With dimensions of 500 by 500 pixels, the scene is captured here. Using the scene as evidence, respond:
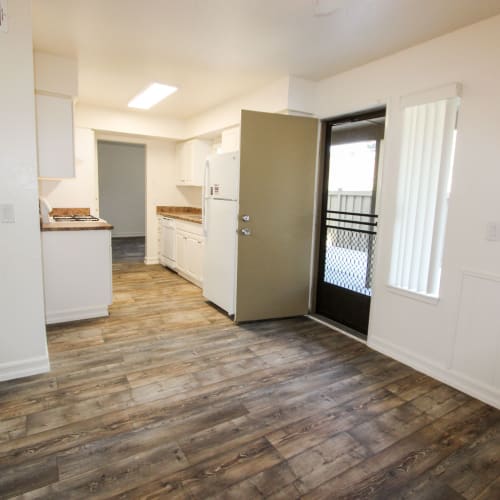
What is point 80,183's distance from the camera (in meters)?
5.27

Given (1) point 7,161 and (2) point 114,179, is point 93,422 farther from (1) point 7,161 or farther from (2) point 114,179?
(2) point 114,179

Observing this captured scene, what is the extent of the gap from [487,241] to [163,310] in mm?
3156

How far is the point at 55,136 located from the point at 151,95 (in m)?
1.46

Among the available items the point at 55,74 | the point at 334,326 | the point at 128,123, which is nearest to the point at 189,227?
the point at 128,123

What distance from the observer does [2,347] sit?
8.08 ft

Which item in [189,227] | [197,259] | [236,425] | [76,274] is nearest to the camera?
[236,425]

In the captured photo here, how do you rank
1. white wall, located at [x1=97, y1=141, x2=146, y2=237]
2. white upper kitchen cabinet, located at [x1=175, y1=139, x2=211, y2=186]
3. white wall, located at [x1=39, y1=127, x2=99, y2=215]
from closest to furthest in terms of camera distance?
white wall, located at [x1=39, y1=127, x2=99, y2=215], white upper kitchen cabinet, located at [x1=175, y1=139, x2=211, y2=186], white wall, located at [x1=97, y1=141, x2=146, y2=237]

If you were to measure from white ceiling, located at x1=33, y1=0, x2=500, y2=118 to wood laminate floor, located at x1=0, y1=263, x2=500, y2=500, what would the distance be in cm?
253

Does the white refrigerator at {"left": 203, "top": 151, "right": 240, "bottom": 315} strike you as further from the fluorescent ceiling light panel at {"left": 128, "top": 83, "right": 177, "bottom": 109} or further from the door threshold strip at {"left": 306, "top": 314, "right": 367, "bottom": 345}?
the fluorescent ceiling light panel at {"left": 128, "top": 83, "right": 177, "bottom": 109}

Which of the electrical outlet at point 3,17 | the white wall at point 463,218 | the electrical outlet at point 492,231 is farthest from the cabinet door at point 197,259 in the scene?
the electrical outlet at point 492,231

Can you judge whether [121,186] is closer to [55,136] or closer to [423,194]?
[55,136]

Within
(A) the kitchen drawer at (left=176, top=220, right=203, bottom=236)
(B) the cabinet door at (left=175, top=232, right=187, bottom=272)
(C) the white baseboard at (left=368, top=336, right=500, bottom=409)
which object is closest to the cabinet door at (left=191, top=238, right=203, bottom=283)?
(A) the kitchen drawer at (left=176, top=220, right=203, bottom=236)

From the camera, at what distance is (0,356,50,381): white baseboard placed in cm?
248

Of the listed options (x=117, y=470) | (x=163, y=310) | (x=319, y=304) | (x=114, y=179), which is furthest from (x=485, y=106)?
(x=114, y=179)
